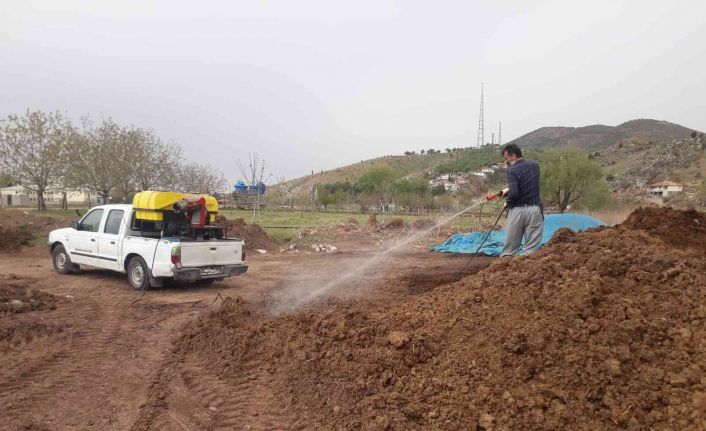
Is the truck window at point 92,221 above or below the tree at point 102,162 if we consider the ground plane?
below

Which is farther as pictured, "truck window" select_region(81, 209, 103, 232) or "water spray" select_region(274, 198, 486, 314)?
"truck window" select_region(81, 209, 103, 232)

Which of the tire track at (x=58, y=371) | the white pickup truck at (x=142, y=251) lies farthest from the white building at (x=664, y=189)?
the tire track at (x=58, y=371)

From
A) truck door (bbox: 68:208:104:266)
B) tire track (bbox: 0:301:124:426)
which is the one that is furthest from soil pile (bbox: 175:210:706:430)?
truck door (bbox: 68:208:104:266)

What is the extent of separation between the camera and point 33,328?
243 inches

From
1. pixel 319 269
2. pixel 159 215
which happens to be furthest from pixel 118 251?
pixel 319 269

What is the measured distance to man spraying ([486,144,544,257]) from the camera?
23.4 ft

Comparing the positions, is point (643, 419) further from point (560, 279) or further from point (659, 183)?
point (659, 183)

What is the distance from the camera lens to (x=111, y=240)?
32.2ft

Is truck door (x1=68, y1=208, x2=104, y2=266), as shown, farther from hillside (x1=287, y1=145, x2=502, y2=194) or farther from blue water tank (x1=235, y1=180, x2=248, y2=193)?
hillside (x1=287, y1=145, x2=502, y2=194)

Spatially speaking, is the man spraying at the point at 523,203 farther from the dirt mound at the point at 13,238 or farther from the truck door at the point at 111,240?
the dirt mound at the point at 13,238

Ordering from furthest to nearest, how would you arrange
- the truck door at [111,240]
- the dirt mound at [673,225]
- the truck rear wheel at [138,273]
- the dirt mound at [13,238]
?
the dirt mound at [13,238], the truck door at [111,240], the truck rear wheel at [138,273], the dirt mound at [673,225]

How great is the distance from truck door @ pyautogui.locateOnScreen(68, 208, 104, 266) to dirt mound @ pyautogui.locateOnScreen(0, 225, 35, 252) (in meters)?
7.68

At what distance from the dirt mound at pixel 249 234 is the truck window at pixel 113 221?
7030mm

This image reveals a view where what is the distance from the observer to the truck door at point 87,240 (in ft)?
33.7
